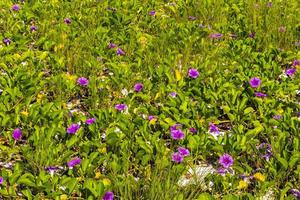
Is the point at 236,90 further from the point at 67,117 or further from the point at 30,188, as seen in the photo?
the point at 30,188

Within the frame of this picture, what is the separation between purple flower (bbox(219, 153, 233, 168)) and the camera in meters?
3.86

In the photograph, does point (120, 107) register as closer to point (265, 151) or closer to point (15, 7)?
point (265, 151)

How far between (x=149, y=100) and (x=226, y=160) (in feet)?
4.31

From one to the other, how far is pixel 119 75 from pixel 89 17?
178 centimetres

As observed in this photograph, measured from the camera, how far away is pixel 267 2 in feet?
24.5

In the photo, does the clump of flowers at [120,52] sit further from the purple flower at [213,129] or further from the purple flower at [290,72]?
the purple flower at [290,72]

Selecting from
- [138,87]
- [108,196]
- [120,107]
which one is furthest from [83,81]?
[108,196]

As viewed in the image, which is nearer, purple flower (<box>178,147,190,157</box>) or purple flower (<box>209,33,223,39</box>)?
purple flower (<box>178,147,190,157</box>)

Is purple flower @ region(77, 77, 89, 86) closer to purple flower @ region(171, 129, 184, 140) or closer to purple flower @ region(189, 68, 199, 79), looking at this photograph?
purple flower @ region(189, 68, 199, 79)

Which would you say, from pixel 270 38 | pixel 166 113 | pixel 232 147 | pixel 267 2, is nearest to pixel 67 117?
pixel 166 113

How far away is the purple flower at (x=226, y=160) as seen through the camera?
152 inches

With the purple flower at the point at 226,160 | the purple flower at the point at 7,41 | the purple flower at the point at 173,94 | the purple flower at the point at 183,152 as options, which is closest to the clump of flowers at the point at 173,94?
the purple flower at the point at 173,94

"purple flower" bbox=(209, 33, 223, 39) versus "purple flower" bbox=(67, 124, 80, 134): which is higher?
"purple flower" bbox=(209, 33, 223, 39)

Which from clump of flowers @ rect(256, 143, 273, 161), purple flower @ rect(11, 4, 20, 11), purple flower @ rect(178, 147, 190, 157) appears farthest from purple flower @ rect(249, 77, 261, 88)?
purple flower @ rect(11, 4, 20, 11)
